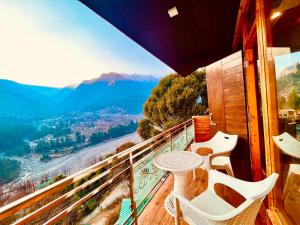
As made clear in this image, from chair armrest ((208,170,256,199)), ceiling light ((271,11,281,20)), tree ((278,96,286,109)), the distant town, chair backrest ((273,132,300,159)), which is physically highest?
ceiling light ((271,11,281,20))

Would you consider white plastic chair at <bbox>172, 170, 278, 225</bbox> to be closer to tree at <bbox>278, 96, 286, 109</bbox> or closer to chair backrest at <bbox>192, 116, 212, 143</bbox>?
tree at <bbox>278, 96, 286, 109</bbox>

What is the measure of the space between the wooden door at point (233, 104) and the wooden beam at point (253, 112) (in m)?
0.18

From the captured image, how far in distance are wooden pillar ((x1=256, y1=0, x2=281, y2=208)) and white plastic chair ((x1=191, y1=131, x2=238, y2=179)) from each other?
0.89 m

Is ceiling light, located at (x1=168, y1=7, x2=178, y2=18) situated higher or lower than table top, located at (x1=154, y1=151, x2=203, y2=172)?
higher

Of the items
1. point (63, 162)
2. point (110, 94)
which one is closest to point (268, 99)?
point (63, 162)

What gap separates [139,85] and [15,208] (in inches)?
1665

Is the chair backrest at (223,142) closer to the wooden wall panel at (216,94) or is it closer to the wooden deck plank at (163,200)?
the wooden wall panel at (216,94)

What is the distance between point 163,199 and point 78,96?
36202 millimetres

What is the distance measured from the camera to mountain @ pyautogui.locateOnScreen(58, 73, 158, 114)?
31.0 m

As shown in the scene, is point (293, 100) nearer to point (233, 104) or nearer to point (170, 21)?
point (233, 104)

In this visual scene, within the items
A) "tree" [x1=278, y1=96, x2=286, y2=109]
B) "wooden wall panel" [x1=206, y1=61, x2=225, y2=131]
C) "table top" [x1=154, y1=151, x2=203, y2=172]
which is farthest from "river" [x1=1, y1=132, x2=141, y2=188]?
"tree" [x1=278, y1=96, x2=286, y2=109]

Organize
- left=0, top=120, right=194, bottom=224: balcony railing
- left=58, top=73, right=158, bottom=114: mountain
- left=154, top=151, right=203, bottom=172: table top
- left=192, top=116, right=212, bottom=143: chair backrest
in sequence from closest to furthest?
1. left=0, top=120, right=194, bottom=224: balcony railing
2. left=154, top=151, right=203, bottom=172: table top
3. left=192, top=116, right=212, bottom=143: chair backrest
4. left=58, top=73, right=158, bottom=114: mountain

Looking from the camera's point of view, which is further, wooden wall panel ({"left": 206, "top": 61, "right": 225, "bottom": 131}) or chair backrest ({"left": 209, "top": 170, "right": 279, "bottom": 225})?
wooden wall panel ({"left": 206, "top": 61, "right": 225, "bottom": 131})

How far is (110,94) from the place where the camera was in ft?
122
